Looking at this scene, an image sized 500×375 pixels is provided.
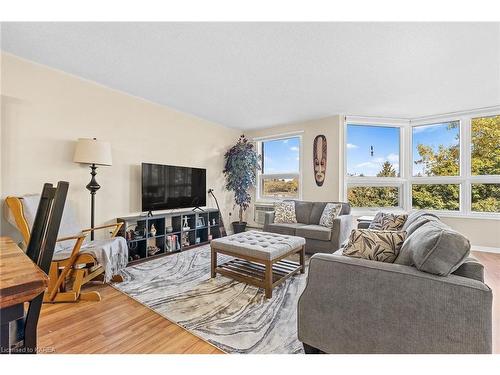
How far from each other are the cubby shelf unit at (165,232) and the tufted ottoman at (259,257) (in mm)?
1197

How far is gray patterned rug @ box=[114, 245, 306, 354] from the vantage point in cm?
162

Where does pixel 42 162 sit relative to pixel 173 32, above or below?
below

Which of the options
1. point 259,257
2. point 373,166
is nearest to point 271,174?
point 373,166

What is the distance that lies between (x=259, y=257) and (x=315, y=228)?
1.50m

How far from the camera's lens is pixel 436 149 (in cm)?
428

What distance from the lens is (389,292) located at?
3.99 feet

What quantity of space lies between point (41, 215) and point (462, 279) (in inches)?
79.1

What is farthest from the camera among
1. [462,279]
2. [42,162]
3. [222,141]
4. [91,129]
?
[222,141]

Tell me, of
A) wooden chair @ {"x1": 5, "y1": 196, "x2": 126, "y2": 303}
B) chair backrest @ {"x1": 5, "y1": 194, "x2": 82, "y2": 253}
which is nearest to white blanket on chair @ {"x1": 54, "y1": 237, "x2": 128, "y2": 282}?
wooden chair @ {"x1": 5, "y1": 196, "x2": 126, "y2": 303}

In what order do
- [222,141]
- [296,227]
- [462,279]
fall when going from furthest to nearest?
[222,141] < [296,227] < [462,279]

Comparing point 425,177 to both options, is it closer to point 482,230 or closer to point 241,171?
point 482,230

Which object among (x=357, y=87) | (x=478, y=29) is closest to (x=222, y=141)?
(x=357, y=87)

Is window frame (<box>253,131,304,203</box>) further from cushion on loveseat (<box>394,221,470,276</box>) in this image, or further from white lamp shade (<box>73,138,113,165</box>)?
cushion on loveseat (<box>394,221,470,276</box>)
